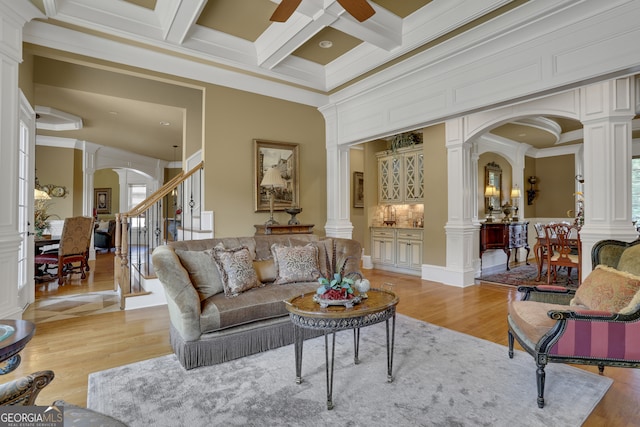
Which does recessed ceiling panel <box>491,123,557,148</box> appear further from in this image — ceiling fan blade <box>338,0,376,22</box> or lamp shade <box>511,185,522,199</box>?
ceiling fan blade <box>338,0,376,22</box>

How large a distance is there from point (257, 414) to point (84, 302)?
3.67 metres

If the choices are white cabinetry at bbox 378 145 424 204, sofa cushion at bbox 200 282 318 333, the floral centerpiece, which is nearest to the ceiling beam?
sofa cushion at bbox 200 282 318 333

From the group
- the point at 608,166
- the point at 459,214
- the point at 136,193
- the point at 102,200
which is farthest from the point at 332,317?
the point at 102,200

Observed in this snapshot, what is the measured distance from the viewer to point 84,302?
14.7 feet

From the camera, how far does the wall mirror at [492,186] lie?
312 inches

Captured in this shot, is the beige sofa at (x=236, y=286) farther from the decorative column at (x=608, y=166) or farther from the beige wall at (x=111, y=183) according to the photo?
the beige wall at (x=111, y=183)

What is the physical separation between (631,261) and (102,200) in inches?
565

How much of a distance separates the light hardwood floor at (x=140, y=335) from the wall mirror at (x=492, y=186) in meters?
3.03

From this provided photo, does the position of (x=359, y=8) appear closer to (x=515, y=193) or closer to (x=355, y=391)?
(x=355, y=391)

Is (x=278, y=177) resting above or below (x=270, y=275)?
above

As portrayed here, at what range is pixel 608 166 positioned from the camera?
4070 millimetres

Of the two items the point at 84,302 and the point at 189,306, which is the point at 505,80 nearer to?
the point at 189,306

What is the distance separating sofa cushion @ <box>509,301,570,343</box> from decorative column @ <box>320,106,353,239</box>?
3.22m

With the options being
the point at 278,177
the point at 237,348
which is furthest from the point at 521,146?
the point at 237,348
